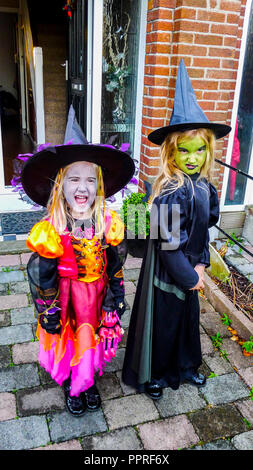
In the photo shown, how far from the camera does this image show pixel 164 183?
2096mm

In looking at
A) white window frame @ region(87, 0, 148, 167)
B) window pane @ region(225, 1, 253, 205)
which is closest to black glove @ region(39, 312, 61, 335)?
white window frame @ region(87, 0, 148, 167)

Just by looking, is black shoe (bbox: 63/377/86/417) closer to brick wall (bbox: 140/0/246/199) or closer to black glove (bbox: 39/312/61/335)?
black glove (bbox: 39/312/61/335)

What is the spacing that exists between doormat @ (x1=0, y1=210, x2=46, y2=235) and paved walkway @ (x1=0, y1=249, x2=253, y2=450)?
1.54 m

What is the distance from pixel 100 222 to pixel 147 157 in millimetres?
2243

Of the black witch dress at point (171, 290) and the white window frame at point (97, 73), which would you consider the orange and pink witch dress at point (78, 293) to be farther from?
the white window frame at point (97, 73)

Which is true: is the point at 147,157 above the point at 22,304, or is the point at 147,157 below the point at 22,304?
above

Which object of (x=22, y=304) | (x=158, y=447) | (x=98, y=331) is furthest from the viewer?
(x=22, y=304)

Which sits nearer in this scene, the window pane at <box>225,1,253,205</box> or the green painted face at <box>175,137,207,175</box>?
the green painted face at <box>175,137,207,175</box>

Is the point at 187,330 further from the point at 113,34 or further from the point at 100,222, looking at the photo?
the point at 113,34

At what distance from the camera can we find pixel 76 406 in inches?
84.6

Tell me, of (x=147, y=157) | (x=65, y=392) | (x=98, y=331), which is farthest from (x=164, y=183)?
(x=147, y=157)

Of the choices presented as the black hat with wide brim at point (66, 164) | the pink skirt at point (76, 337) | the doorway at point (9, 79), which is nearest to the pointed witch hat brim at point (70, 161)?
the black hat with wide brim at point (66, 164)

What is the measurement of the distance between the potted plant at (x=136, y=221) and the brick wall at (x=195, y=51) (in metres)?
Answer: 0.62

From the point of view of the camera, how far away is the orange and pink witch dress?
1.93 m
